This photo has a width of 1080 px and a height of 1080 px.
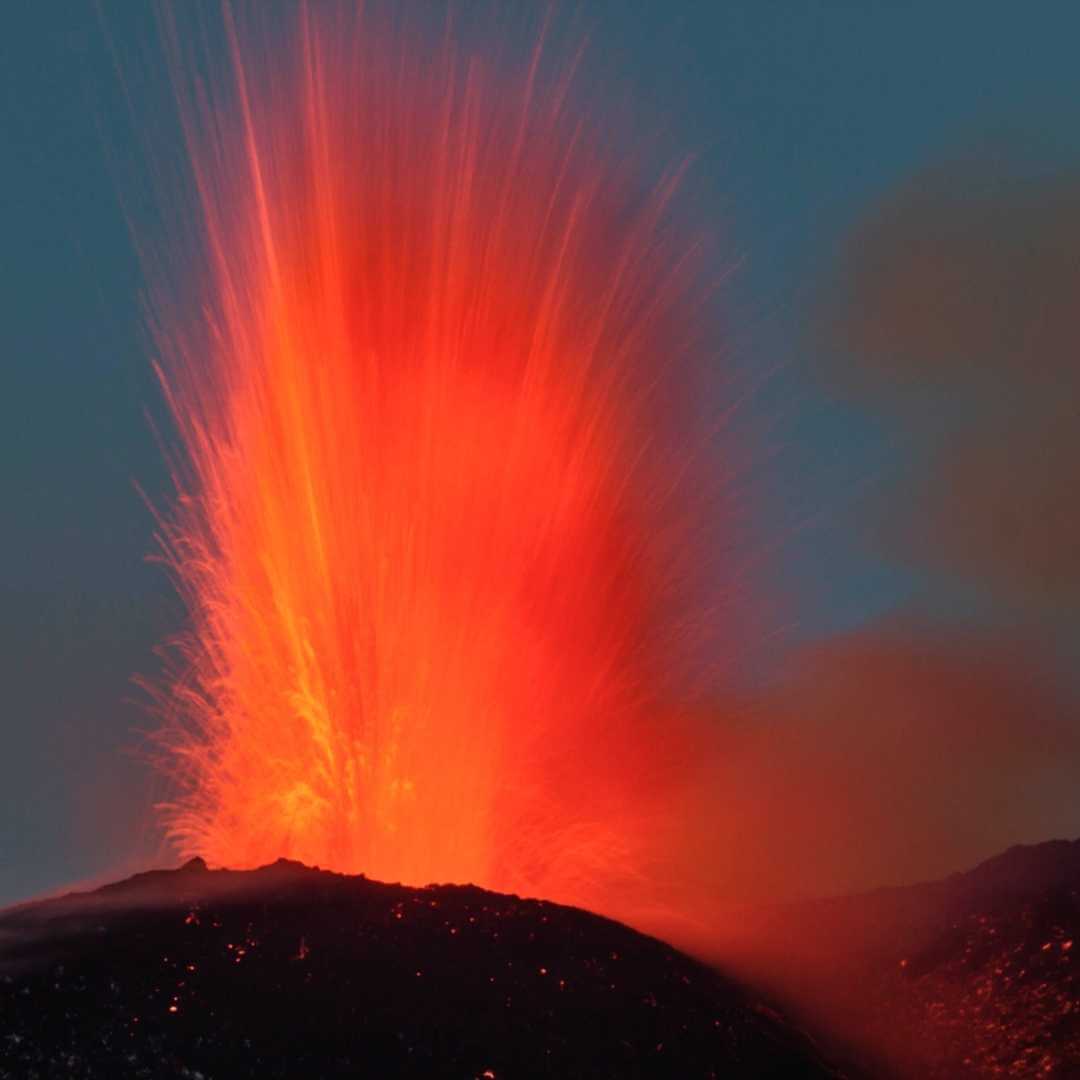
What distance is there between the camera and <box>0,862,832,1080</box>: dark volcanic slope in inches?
758

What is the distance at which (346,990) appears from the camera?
67.9 feet

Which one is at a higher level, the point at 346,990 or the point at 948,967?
the point at 346,990

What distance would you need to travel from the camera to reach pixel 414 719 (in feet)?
105

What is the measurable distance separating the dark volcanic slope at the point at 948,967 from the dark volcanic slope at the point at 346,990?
3.32 metres

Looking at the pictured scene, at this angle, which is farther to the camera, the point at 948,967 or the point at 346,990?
the point at 948,967

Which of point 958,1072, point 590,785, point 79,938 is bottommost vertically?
point 958,1072

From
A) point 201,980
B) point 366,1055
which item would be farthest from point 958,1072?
point 201,980

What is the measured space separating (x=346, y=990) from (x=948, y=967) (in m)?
13.0

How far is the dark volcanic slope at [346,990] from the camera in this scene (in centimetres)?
1927

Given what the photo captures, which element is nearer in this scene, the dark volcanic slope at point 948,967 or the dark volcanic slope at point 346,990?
the dark volcanic slope at point 346,990

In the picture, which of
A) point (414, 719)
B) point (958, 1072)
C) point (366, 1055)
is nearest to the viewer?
point (366, 1055)

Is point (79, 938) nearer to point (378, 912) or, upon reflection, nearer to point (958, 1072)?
point (378, 912)

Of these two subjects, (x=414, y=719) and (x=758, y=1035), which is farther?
(x=414, y=719)

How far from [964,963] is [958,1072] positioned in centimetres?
328
